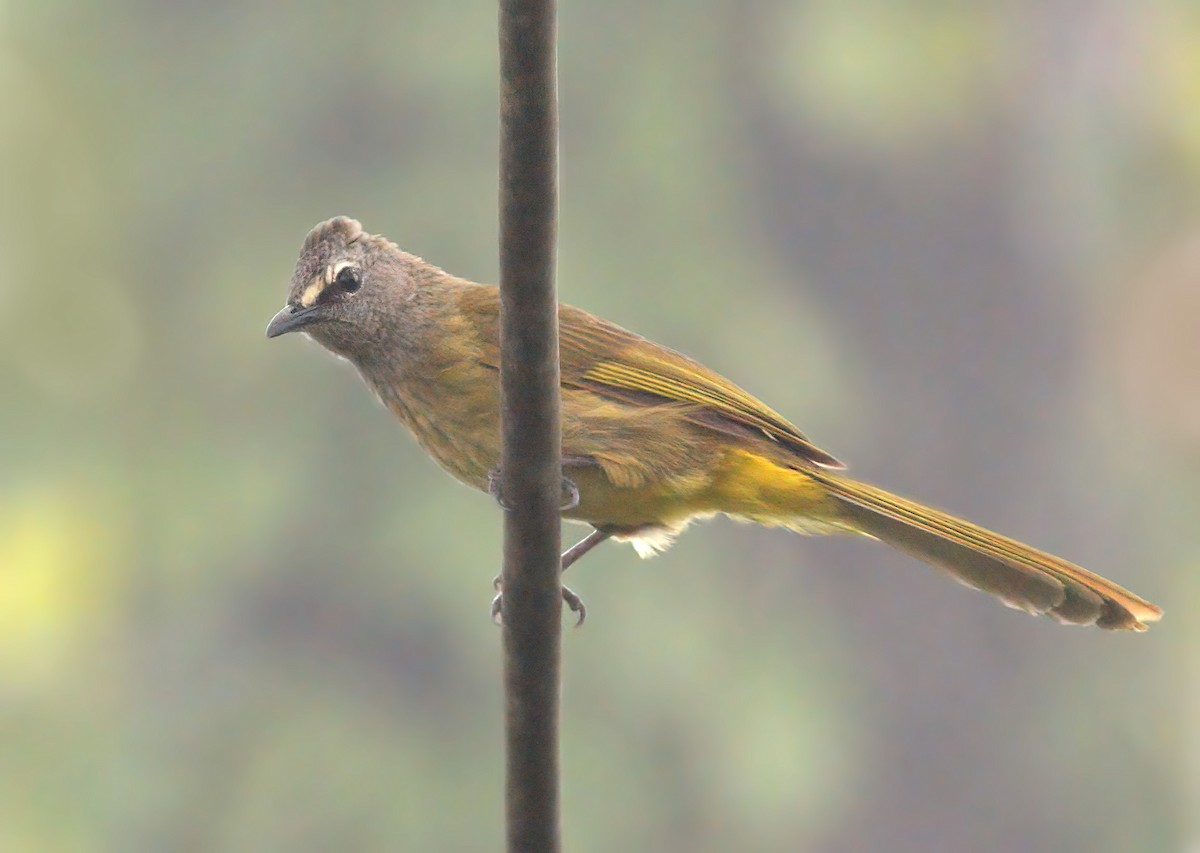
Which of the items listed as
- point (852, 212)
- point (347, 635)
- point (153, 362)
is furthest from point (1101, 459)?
point (153, 362)

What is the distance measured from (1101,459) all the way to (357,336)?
8.06 m

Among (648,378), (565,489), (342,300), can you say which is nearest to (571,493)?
(565,489)

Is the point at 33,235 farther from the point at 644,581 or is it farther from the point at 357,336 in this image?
the point at 357,336

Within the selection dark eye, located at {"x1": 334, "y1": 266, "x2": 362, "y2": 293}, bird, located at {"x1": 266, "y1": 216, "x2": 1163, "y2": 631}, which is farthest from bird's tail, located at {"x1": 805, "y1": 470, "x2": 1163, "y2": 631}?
dark eye, located at {"x1": 334, "y1": 266, "x2": 362, "y2": 293}

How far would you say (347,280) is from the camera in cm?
424

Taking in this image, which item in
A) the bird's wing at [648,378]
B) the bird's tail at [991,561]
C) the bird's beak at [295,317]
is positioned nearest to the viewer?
the bird's tail at [991,561]

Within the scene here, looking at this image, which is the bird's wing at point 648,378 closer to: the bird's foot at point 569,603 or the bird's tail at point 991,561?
the bird's tail at point 991,561

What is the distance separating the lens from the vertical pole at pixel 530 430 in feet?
7.46

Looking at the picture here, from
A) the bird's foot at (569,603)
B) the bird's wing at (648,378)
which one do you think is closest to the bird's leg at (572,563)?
the bird's foot at (569,603)

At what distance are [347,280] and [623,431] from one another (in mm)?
960

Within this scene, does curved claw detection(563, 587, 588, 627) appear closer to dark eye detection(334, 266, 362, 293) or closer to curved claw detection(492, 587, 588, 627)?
curved claw detection(492, 587, 588, 627)

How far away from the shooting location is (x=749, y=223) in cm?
1145

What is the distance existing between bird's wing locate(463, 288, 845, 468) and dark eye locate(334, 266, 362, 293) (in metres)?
0.32

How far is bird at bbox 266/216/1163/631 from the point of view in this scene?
12.3ft
